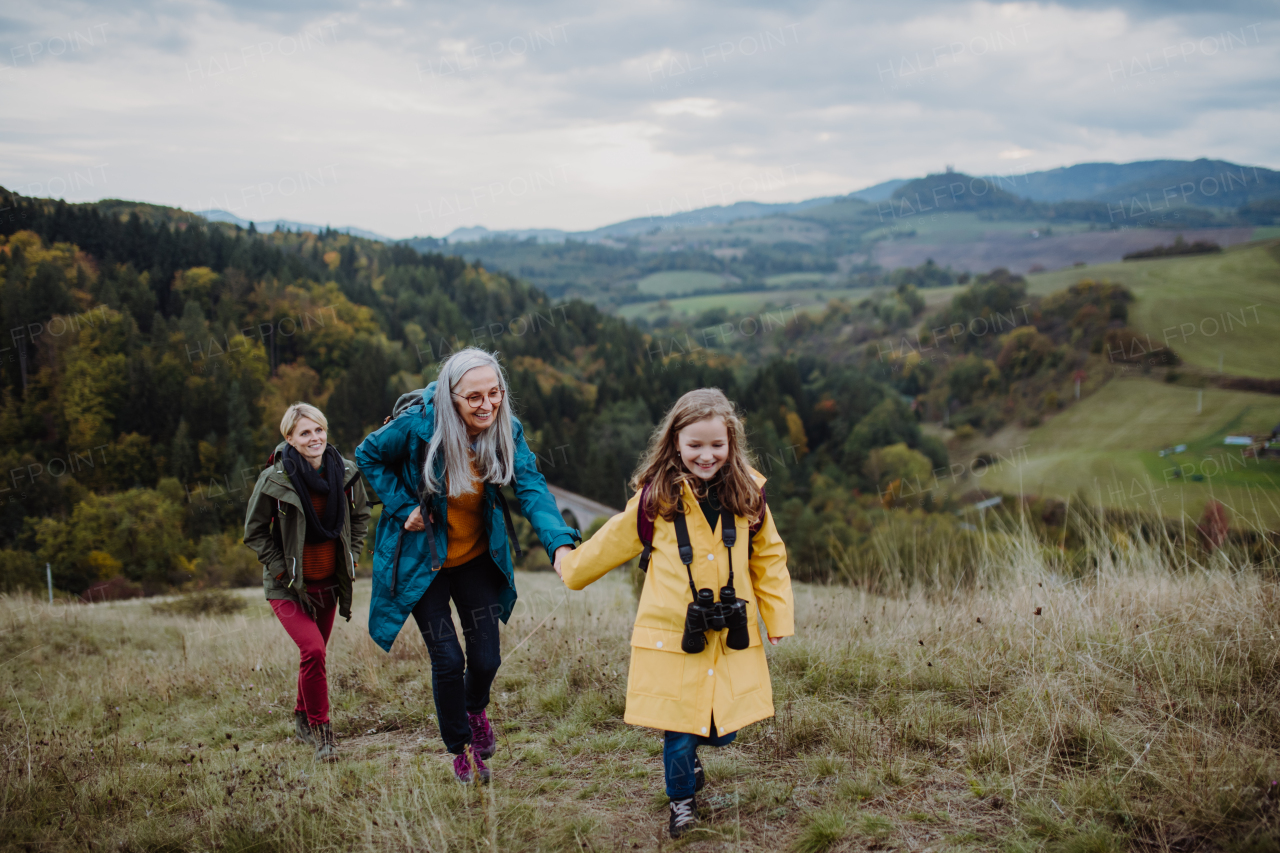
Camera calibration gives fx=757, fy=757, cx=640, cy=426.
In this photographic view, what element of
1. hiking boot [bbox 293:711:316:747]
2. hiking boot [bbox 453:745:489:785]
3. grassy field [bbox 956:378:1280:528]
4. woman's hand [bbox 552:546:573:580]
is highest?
woman's hand [bbox 552:546:573:580]

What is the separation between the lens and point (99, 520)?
167 feet

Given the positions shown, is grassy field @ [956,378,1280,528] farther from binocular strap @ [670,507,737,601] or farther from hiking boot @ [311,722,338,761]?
binocular strap @ [670,507,737,601]

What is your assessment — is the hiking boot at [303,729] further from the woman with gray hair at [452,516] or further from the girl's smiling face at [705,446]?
the girl's smiling face at [705,446]

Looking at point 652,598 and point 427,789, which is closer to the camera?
point 652,598

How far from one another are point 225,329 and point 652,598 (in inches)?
3211

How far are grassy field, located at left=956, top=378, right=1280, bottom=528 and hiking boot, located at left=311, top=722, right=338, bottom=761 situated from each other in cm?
5257

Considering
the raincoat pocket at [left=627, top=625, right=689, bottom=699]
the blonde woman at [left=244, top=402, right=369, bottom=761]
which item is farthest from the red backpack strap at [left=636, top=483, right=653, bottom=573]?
the blonde woman at [left=244, top=402, right=369, bottom=761]

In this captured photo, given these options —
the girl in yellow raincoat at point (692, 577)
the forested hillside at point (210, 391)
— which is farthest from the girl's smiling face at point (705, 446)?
the forested hillside at point (210, 391)

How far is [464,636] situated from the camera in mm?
3539

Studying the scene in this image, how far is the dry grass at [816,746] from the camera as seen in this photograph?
285 cm

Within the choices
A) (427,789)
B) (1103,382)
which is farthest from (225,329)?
(1103,382)

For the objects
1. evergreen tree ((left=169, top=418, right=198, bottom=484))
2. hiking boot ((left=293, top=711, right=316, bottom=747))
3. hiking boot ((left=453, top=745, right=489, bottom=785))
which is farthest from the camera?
evergreen tree ((left=169, top=418, right=198, bottom=484))

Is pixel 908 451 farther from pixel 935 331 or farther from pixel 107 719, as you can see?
pixel 107 719

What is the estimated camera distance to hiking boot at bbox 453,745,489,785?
3.47 m
